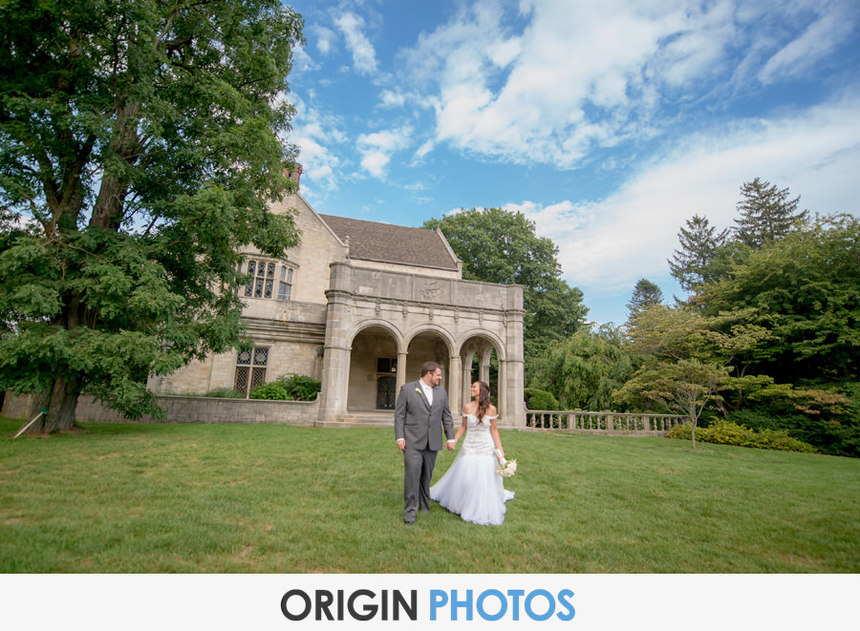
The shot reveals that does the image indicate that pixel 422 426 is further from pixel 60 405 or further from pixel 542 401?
pixel 542 401

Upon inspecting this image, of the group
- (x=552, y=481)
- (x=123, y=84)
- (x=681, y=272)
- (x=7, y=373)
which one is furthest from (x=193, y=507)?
(x=681, y=272)

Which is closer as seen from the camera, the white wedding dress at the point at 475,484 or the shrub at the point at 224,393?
the white wedding dress at the point at 475,484

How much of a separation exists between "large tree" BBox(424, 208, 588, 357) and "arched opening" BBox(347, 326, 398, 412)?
16097mm

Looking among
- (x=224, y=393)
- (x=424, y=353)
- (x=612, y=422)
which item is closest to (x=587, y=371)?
(x=612, y=422)

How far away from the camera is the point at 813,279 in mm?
Answer: 19438

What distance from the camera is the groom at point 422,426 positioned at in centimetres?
544

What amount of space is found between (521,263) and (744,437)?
79.1 ft

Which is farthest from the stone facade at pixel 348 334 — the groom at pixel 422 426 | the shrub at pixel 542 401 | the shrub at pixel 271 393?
the groom at pixel 422 426

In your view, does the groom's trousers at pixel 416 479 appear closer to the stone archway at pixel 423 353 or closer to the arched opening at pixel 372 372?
the arched opening at pixel 372 372

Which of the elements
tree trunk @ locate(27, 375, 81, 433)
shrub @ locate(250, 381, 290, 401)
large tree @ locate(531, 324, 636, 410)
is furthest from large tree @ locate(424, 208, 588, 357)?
tree trunk @ locate(27, 375, 81, 433)

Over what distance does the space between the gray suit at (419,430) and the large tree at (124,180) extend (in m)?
7.36

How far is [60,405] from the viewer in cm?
1121

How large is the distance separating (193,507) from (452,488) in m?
3.35

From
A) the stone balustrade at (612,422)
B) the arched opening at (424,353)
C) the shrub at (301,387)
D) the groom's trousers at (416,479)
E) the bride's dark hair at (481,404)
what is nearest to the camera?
the groom's trousers at (416,479)
